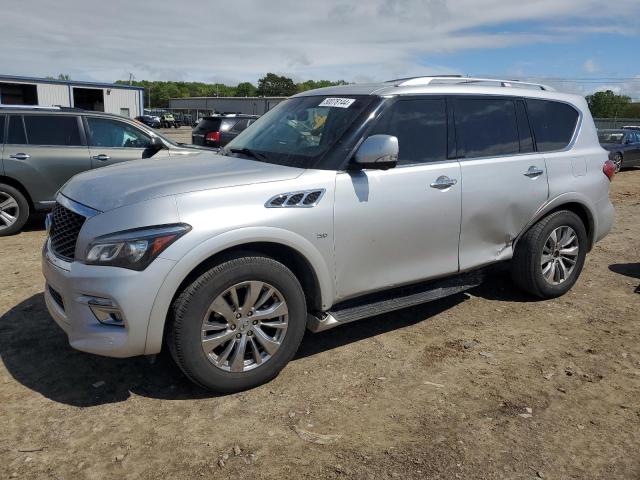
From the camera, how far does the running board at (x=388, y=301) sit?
3.71 metres

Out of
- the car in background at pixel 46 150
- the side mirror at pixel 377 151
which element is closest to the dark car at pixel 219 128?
the car in background at pixel 46 150

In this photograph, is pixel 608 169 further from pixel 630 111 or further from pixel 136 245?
pixel 630 111

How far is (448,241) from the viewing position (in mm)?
4223

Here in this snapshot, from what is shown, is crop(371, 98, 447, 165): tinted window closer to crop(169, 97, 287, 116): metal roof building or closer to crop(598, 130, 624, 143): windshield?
crop(598, 130, 624, 143): windshield

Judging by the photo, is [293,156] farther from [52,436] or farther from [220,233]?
[52,436]

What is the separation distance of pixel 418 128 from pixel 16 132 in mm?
5998

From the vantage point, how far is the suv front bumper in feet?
9.82

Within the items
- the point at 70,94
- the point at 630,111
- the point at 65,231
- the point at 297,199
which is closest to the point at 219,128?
the point at 65,231

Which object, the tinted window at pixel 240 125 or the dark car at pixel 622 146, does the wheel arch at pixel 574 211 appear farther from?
the dark car at pixel 622 146

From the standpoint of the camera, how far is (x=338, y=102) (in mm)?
4129

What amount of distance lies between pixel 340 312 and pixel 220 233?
1.09 m

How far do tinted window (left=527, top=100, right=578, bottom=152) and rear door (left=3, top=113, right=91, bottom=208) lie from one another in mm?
5942

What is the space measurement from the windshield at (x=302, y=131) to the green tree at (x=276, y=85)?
118565 mm

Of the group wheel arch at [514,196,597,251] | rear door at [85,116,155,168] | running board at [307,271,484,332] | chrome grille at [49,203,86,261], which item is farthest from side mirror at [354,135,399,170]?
rear door at [85,116,155,168]
